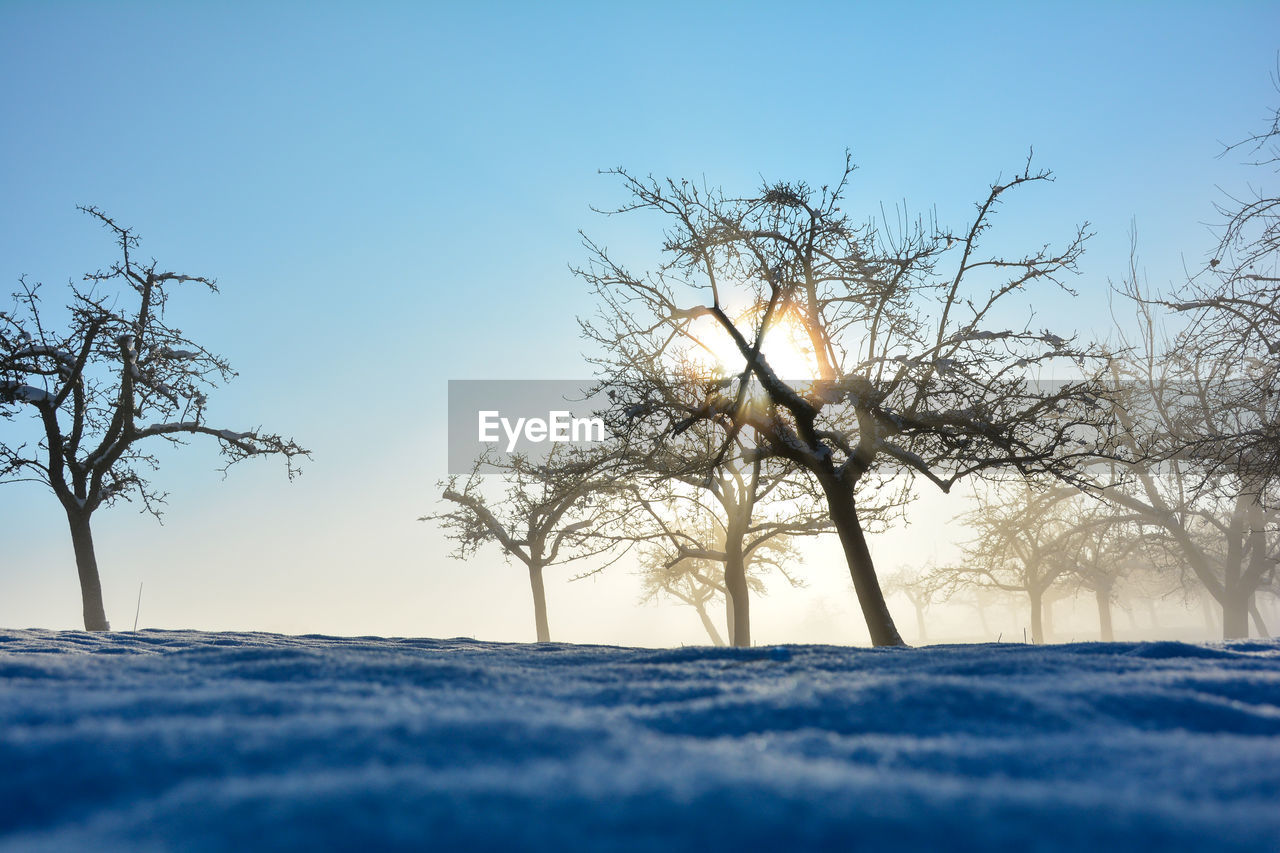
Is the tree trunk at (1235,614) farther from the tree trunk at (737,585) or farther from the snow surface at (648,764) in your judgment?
the snow surface at (648,764)

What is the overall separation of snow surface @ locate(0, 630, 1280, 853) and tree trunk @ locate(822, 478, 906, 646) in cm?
736

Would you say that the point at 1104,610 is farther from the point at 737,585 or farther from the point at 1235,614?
the point at 737,585

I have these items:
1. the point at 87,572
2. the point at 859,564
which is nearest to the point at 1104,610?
the point at 859,564

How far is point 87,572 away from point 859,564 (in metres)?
12.4

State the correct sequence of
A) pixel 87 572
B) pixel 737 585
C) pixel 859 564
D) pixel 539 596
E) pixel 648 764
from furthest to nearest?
1. pixel 539 596
2. pixel 737 585
3. pixel 87 572
4. pixel 859 564
5. pixel 648 764

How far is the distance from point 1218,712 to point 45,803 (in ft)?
6.30

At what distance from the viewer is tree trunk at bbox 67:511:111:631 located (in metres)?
12.0

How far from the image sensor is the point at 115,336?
12.8m

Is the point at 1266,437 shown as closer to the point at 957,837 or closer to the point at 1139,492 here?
the point at 957,837

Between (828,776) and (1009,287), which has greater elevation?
(1009,287)

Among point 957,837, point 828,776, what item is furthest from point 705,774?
point 957,837

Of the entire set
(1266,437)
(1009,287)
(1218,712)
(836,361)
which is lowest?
(1218,712)

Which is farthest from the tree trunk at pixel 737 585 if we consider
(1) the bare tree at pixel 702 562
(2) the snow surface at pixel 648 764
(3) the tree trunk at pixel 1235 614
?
(3) the tree trunk at pixel 1235 614

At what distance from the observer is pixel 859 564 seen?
9133 millimetres
